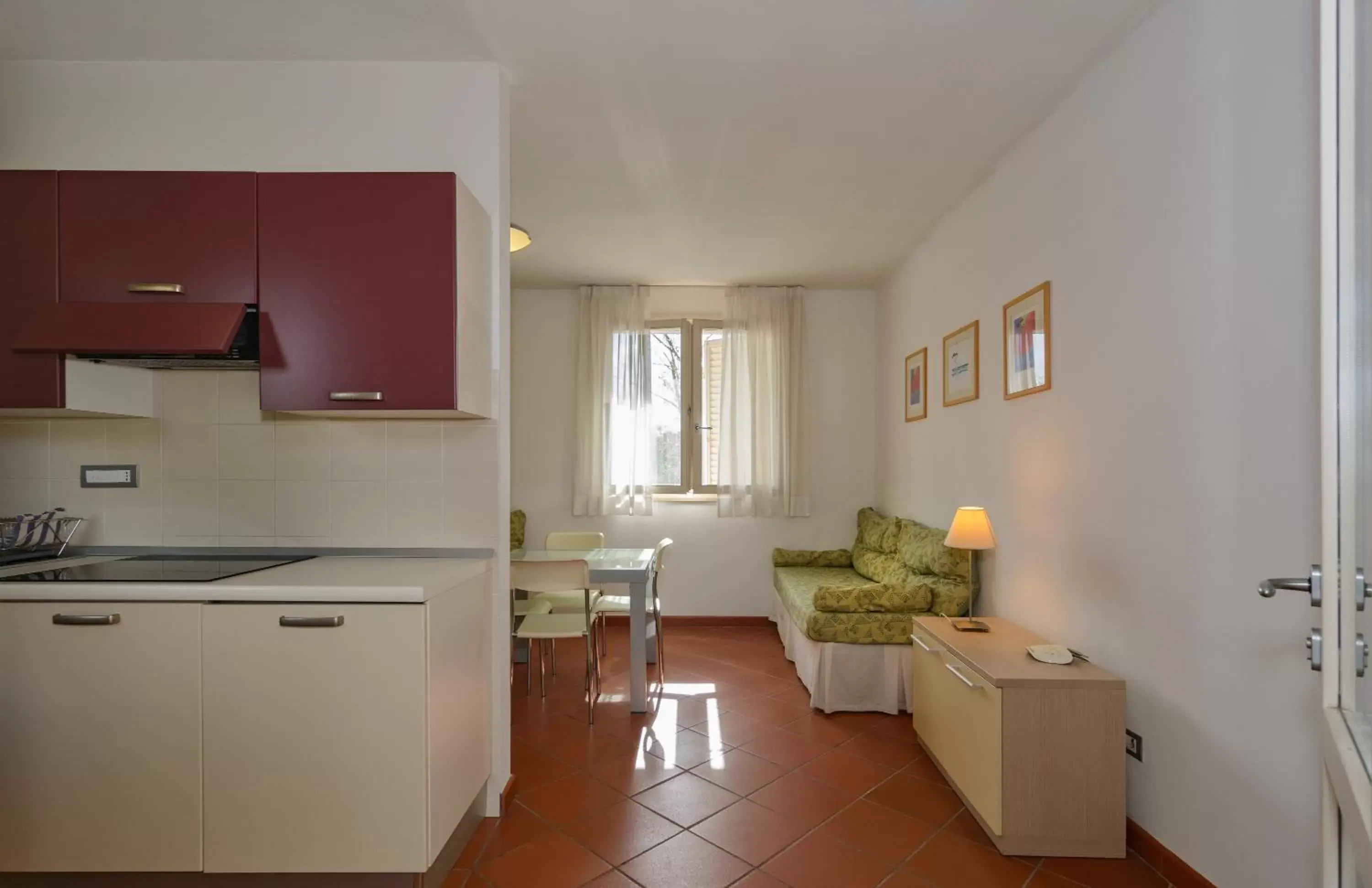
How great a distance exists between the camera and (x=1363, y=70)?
3.45 feet

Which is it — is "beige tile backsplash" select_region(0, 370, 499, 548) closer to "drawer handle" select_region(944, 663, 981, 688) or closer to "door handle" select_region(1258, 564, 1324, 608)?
"drawer handle" select_region(944, 663, 981, 688)

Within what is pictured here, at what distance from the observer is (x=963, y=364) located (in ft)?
12.1

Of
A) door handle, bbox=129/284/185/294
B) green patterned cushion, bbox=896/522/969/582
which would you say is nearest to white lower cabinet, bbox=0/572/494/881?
door handle, bbox=129/284/185/294

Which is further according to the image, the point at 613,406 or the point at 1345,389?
the point at 613,406

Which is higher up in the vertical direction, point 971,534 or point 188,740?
point 971,534

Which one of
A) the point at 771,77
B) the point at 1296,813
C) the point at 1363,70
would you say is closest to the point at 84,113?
the point at 771,77

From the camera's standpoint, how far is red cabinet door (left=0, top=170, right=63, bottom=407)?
1.99 m

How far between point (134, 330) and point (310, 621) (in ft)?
3.18

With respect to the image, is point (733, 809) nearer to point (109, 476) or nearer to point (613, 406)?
point (109, 476)

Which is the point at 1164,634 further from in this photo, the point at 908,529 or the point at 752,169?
the point at 752,169

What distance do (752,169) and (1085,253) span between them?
4.99 feet

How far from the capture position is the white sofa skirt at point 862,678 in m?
3.48

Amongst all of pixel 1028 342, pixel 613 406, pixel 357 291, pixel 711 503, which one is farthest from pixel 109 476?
pixel 711 503

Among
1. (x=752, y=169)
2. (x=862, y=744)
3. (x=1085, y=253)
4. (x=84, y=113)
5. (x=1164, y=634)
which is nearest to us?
(x=1164, y=634)
